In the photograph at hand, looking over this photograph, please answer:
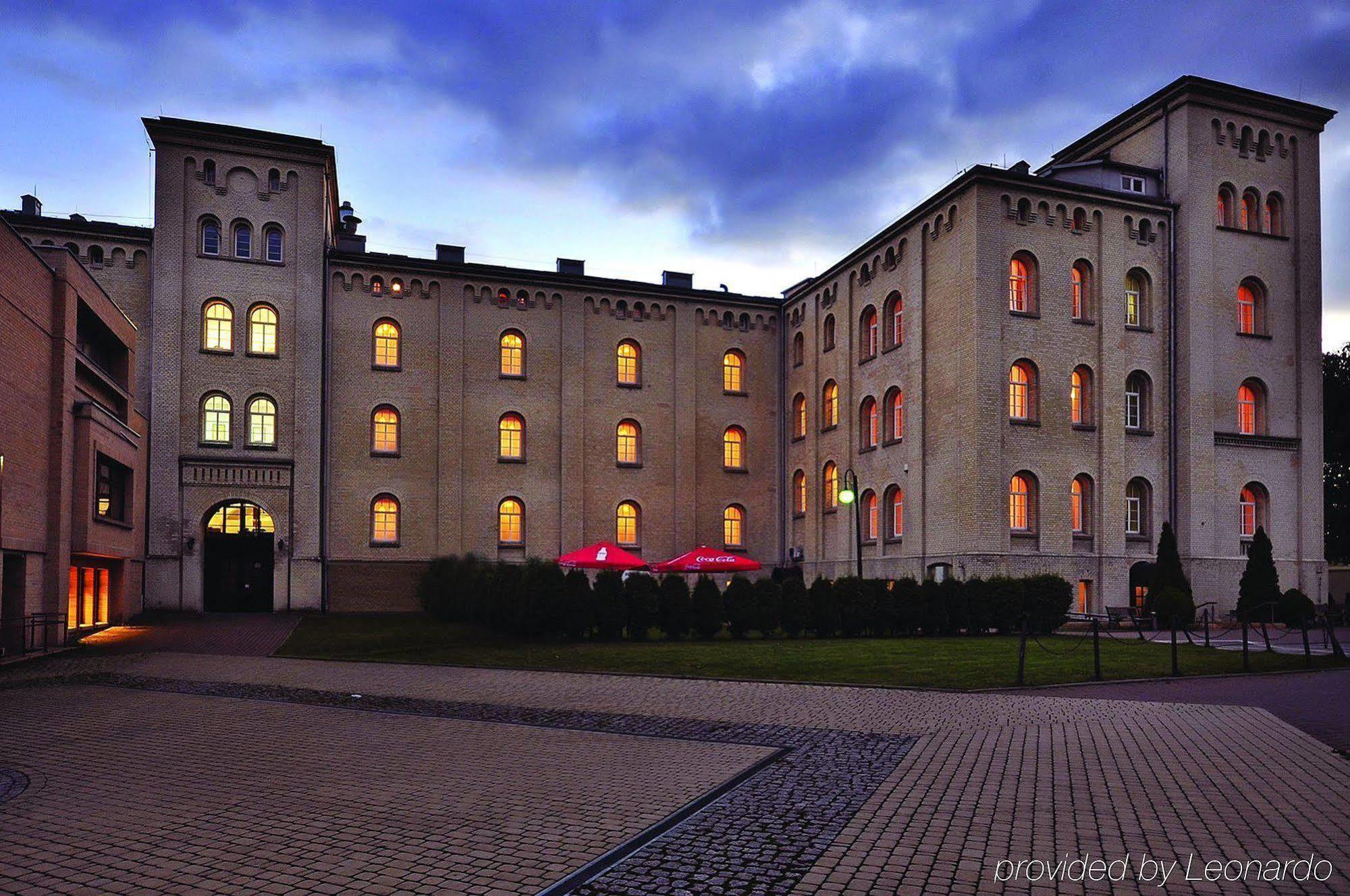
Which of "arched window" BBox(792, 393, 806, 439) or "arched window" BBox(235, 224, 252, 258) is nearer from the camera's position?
"arched window" BBox(235, 224, 252, 258)

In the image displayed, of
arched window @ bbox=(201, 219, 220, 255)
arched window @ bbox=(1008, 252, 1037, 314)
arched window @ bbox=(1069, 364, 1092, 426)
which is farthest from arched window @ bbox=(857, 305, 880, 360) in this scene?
arched window @ bbox=(201, 219, 220, 255)

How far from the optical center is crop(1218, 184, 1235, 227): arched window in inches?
1471

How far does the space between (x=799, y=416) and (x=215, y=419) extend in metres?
23.0

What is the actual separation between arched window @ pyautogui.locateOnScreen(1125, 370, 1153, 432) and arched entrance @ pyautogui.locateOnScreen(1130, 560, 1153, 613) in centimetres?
465

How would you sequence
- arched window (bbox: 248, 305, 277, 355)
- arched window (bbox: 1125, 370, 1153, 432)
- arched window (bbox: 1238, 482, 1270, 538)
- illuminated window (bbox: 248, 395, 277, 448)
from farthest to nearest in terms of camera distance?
arched window (bbox: 248, 305, 277, 355) → illuminated window (bbox: 248, 395, 277, 448) → arched window (bbox: 1238, 482, 1270, 538) → arched window (bbox: 1125, 370, 1153, 432)

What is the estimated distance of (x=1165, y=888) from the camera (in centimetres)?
613

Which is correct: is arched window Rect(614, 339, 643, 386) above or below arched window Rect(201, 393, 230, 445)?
above

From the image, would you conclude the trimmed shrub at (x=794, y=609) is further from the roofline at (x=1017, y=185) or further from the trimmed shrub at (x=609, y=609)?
the roofline at (x=1017, y=185)

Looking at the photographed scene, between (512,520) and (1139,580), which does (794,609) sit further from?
(512,520)

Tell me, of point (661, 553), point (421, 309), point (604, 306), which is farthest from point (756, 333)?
point (421, 309)

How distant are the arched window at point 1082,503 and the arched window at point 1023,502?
1.54m

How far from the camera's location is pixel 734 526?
45438 millimetres

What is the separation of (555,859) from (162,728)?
7630mm

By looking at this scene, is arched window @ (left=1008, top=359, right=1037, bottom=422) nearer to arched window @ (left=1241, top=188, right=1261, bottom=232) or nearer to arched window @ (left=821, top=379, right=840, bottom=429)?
arched window @ (left=821, top=379, right=840, bottom=429)
